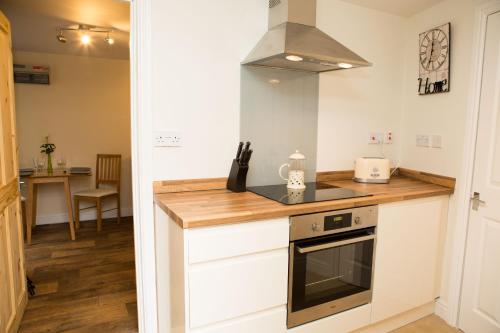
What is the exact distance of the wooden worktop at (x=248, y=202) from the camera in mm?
1452

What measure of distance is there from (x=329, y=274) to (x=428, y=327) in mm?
994

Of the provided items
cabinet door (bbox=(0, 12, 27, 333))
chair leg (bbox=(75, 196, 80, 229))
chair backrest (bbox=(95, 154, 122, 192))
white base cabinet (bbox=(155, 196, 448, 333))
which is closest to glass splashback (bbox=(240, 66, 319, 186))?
white base cabinet (bbox=(155, 196, 448, 333))

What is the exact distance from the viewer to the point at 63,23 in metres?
2.92

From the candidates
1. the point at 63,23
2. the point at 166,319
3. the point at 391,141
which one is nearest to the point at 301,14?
the point at 391,141

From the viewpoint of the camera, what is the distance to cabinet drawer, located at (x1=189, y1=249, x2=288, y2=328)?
143 centimetres

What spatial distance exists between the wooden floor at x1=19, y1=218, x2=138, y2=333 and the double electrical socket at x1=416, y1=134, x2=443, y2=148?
2.45m

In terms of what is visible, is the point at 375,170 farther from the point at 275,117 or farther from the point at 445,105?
the point at 275,117

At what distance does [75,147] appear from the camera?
4.29 m

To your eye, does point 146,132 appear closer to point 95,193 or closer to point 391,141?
point 391,141

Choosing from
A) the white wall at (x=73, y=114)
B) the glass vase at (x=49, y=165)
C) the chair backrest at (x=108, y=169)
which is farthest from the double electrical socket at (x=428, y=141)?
the glass vase at (x=49, y=165)

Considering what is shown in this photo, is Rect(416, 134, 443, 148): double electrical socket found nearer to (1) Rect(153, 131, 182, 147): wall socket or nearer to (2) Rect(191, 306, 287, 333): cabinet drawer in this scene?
(2) Rect(191, 306, 287, 333): cabinet drawer

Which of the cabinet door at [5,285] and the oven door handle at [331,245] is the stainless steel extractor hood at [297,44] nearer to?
the oven door handle at [331,245]

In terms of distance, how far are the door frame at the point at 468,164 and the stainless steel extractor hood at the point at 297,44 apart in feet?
2.55

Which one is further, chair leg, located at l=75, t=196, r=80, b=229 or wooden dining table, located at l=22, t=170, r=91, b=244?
chair leg, located at l=75, t=196, r=80, b=229
